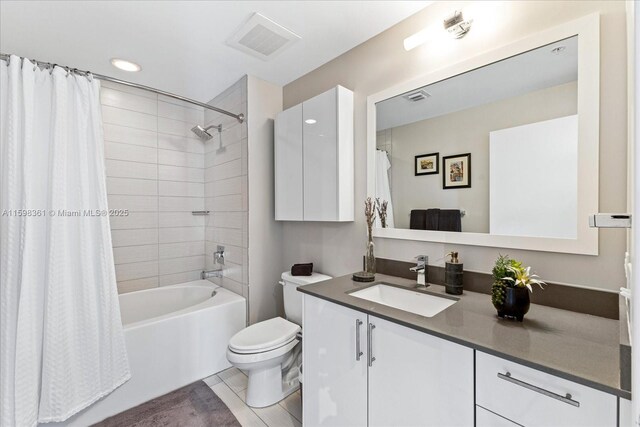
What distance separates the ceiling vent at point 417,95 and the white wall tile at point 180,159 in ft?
7.55

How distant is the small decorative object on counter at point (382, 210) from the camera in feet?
5.67

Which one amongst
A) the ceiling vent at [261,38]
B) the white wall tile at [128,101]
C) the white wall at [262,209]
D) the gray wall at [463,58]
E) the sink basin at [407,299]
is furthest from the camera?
the white wall tile at [128,101]

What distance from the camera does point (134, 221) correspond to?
2.59 meters

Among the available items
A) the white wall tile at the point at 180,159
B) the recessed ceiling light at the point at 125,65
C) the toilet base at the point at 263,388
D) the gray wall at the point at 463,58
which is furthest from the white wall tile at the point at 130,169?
the toilet base at the point at 263,388

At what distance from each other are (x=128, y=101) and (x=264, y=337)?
246cm

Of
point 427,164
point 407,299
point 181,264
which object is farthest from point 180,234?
point 427,164

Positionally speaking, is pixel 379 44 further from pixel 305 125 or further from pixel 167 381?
pixel 167 381

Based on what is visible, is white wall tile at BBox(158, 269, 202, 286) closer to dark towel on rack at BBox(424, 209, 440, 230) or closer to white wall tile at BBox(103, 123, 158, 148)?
white wall tile at BBox(103, 123, 158, 148)

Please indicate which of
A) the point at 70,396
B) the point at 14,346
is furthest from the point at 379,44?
the point at 70,396

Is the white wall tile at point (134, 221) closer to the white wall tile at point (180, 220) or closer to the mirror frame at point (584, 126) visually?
the white wall tile at point (180, 220)

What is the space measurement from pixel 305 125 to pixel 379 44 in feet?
2.31

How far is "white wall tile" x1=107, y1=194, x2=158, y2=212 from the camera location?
250 centimetres

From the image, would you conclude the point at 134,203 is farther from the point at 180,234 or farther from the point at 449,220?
the point at 449,220

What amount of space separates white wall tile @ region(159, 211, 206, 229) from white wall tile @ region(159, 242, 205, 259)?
197mm
